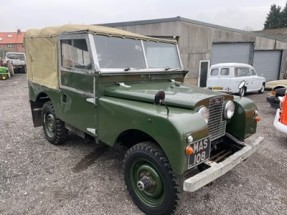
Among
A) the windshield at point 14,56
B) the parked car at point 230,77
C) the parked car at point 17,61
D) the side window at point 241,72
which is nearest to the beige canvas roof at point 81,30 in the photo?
the parked car at point 230,77

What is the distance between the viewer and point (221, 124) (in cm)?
346

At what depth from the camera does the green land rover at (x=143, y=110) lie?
2.78 metres

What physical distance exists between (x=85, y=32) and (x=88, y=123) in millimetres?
1347

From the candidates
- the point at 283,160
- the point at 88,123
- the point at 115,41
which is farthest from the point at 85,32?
the point at 283,160

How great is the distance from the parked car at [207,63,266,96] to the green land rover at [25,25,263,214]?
811cm

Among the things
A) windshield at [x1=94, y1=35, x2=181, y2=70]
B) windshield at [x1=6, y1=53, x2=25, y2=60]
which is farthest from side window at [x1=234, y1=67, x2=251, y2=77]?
windshield at [x1=6, y1=53, x2=25, y2=60]

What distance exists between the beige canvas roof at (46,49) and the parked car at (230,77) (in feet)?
27.1

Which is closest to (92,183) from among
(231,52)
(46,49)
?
(46,49)

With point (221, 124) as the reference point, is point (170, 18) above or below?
above

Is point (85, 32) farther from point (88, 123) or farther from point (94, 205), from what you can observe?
Result: point (94, 205)

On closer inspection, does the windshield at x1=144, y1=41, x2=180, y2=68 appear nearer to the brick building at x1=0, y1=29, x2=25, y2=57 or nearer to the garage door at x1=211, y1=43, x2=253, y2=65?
the garage door at x1=211, y1=43, x2=253, y2=65

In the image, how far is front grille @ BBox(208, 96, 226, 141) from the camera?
3.22 m

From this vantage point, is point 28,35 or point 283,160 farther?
point 28,35

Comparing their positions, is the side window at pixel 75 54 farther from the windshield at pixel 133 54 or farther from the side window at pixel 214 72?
the side window at pixel 214 72
